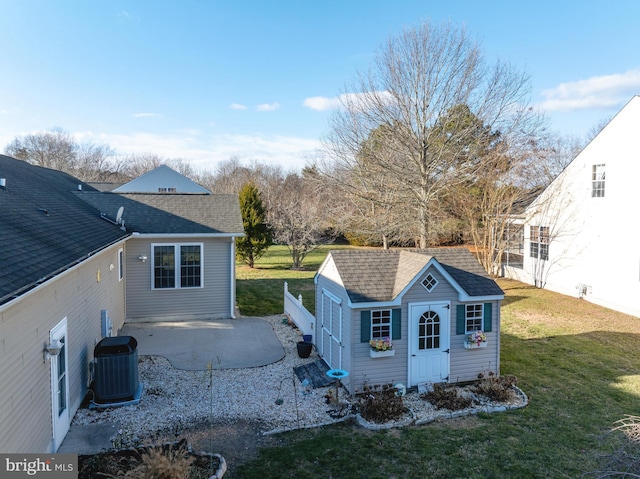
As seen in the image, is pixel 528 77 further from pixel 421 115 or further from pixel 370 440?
pixel 370 440

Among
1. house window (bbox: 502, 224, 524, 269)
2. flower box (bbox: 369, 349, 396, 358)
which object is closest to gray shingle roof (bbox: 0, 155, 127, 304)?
flower box (bbox: 369, 349, 396, 358)

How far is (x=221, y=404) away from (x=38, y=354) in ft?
11.3

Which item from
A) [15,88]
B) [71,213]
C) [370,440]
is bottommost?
[370,440]

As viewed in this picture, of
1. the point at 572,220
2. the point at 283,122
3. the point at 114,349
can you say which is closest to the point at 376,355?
the point at 114,349

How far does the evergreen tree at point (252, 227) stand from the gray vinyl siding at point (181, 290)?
39.4 feet

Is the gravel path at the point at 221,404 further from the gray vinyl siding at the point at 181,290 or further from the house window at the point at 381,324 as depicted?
the gray vinyl siding at the point at 181,290

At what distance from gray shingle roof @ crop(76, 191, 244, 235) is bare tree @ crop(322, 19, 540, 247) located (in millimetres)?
6417

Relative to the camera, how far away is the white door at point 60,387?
5984mm

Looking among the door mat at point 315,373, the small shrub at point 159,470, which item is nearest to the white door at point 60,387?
the small shrub at point 159,470

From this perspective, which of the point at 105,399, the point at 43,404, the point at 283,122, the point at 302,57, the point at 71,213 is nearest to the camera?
the point at 43,404

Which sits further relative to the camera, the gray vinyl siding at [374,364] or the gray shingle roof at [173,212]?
the gray shingle roof at [173,212]

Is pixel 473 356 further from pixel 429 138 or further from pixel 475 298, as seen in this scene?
pixel 429 138

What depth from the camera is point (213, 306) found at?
14.4 metres

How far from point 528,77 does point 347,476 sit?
58.5 ft
